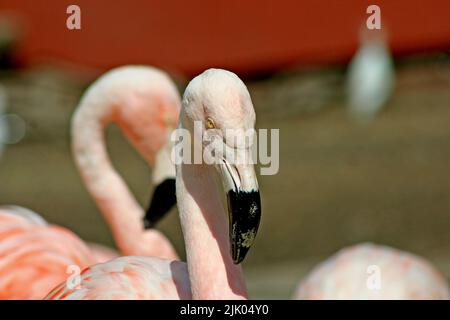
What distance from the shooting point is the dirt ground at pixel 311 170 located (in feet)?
22.6

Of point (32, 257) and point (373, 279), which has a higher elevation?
point (32, 257)

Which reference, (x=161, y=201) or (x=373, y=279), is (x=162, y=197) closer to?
(x=161, y=201)

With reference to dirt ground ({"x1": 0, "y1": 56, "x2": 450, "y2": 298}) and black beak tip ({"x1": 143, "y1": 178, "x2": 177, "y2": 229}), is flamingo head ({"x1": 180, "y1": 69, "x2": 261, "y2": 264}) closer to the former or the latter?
black beak tip ({"x1": 143, "y1": 178, "x2": 177, "y2": 229})

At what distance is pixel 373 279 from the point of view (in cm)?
365

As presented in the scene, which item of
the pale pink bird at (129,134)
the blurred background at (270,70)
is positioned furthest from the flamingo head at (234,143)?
the blurred background at (270,70)

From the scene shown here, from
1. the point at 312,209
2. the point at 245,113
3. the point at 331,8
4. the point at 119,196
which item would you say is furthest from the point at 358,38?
the point at 245,113

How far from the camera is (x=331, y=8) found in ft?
34.9

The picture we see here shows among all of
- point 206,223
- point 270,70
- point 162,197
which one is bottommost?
point 270,70

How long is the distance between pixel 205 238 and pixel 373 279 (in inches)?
49.5

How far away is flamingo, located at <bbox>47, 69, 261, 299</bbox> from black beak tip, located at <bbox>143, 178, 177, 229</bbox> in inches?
24.9

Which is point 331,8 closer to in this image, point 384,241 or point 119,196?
point 384,241

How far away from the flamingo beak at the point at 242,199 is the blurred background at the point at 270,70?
615 centimetres
